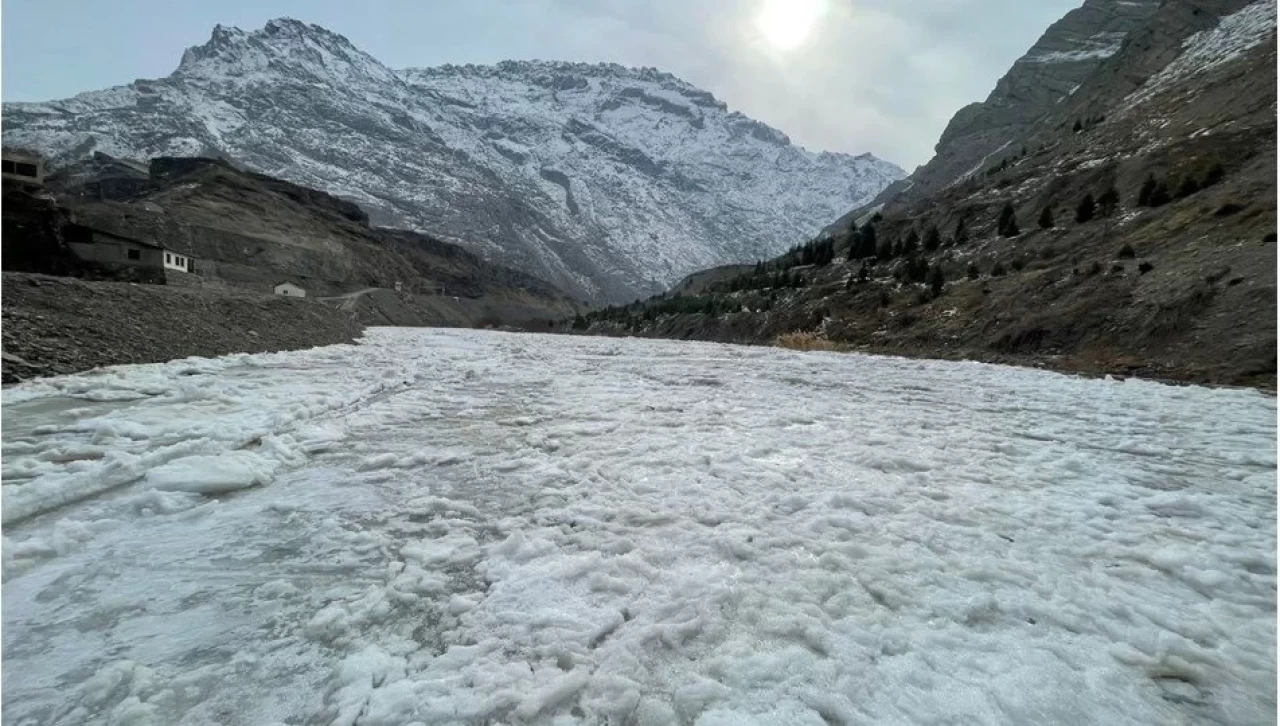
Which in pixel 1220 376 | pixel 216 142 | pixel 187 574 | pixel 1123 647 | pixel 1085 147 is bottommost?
pixel 187 574

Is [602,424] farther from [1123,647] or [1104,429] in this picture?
[1104,429]

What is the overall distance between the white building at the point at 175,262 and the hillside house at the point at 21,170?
26.3 ft

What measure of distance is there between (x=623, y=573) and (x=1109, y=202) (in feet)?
109

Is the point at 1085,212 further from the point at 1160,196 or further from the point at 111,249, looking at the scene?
the point at 111,249

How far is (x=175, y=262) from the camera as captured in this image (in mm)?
39719

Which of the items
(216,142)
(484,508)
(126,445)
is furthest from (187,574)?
(216,142)

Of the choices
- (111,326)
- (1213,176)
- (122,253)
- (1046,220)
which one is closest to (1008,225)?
(1046,220)

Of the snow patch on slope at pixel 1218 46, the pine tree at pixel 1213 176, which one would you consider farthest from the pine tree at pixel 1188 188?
the snow patch on slope at pixel 1218 46

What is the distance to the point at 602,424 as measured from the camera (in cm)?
802

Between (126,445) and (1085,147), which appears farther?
(1085,147)

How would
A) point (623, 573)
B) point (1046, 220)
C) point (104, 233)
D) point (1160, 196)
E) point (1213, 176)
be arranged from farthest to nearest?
1. point (104, 233)
2. point (1046, 220)
3. point (1160, 196)
4. point (1213, 176)
5. point (623, 573)

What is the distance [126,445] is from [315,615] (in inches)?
176

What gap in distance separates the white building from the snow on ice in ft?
130

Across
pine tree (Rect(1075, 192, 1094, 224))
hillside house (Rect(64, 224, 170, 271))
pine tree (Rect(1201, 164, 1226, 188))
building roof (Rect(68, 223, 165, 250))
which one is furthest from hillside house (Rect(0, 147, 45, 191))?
pine tree (Rect(1201, 164, 1226, 188))
